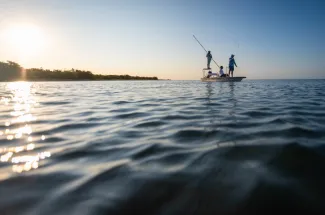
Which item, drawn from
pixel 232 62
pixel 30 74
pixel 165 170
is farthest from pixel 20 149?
pixel 30 74

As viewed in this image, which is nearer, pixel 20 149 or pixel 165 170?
pixel 165 170

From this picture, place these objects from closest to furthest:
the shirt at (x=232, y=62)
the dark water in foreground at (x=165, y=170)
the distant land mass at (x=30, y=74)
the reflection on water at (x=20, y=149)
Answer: the dark water in foreground at (x=165, y=170) < the reflection on water at (x=20, y=149) < the shirt at (x=232, y=62) < the distant land mass at (x=30, y=74)

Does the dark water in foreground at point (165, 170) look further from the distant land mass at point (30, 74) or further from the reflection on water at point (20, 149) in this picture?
the distant land mass at point (30, 74)

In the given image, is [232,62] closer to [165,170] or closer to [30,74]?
[165,170]

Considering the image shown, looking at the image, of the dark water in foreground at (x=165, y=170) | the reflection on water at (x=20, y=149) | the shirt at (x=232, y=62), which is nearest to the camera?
the dark water in foreground at (x=165, y=170)

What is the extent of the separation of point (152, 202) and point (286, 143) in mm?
2290

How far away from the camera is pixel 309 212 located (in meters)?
1.68

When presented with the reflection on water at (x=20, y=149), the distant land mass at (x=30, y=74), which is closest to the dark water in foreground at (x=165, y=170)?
the reflection on water at (x=20, y=149)

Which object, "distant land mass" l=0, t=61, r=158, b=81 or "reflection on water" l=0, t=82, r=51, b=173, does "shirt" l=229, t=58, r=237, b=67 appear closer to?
"reflection on water" l=0, t=82, r=51, b=173

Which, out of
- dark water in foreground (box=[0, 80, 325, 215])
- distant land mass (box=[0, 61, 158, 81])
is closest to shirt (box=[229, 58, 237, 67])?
dark water in foreground (box=[0, 80, 325, 215])

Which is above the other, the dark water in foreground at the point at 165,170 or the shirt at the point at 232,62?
the shirt at the point at 232,62

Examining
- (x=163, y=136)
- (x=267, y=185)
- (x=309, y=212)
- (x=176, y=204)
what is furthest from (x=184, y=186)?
(x=163, y=136)

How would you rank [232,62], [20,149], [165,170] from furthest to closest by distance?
[232,62], [20,149], [165,170]

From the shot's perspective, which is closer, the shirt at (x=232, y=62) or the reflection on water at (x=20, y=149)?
the reflection on water at (x=20, y=149)
